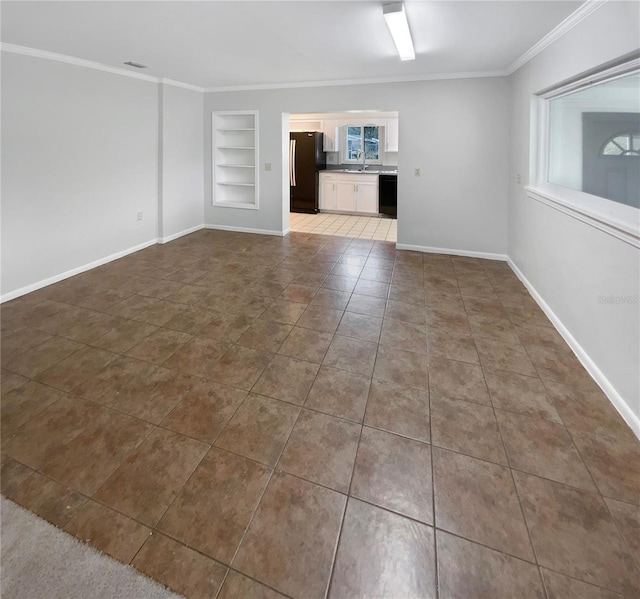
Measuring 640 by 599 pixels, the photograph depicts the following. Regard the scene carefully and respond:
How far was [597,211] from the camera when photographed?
2420mm

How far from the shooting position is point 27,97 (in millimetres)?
3516

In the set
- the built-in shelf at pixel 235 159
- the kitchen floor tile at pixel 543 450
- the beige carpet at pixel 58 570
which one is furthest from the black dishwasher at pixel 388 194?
the beige carpet at pixel 58 570

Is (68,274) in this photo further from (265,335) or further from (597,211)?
(597,211)

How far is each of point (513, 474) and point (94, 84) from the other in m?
5.37

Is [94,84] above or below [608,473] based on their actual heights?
above

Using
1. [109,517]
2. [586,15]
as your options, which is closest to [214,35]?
[586,15]

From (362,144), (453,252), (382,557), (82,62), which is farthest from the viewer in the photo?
(362,144)

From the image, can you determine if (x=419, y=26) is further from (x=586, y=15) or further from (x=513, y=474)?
(x=513, y=474)

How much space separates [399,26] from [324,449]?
307cm

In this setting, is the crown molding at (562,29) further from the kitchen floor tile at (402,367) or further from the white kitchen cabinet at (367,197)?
the white kitchen cabinet at (367,197)

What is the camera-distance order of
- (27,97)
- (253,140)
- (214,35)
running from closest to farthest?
1. (214,35)
2. (27,97)
3. (253,140)

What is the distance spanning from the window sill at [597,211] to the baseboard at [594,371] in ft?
2.73

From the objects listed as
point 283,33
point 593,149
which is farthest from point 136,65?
point 593,149

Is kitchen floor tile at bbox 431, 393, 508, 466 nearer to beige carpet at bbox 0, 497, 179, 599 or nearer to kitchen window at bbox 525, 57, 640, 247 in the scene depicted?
kitchen window at bbox 525, 57, 640, 247
